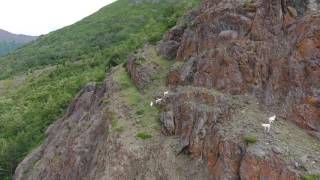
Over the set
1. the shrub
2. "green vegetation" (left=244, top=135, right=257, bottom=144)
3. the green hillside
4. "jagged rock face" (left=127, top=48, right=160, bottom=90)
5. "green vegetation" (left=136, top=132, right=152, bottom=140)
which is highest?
"green vegetation" (left=244, top=135, right=257, bottom=144)

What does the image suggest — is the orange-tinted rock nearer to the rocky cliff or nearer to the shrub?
the rocky cliff

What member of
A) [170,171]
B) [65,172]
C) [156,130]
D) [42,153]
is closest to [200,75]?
[156,130]

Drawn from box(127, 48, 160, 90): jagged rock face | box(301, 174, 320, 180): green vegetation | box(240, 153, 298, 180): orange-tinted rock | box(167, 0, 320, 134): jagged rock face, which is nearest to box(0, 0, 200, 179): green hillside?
box(127, 48, 160, 90): jagged rock face

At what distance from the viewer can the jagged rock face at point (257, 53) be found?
105 ft

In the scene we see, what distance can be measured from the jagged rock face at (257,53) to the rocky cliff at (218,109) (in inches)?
2.8

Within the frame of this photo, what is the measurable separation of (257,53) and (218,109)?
482 centimetres

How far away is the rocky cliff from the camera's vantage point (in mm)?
29938

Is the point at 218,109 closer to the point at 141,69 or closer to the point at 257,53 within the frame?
the point at 257,53

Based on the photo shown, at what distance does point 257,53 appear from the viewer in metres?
35.0

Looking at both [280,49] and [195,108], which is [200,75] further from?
[280,49]

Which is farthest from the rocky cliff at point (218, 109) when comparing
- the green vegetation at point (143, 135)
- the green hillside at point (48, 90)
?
the green hillside at point (48, 90)

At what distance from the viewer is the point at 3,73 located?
181000 millimetres

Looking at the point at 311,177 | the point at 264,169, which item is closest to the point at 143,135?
the point at 264,169

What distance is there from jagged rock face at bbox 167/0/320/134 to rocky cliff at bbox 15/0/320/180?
0.23 feet
